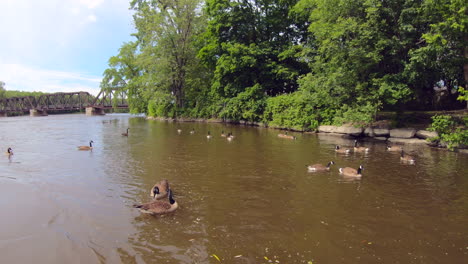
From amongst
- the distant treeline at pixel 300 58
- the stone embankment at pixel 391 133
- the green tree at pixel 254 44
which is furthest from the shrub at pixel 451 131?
the green tree at pixel 254 44

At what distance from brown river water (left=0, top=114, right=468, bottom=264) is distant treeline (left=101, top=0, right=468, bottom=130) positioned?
8.59 metres

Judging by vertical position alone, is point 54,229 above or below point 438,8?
below

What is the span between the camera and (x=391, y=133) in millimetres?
21938

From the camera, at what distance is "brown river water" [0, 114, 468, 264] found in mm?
5641

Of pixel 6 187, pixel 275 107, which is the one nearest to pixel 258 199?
pixel 6 187

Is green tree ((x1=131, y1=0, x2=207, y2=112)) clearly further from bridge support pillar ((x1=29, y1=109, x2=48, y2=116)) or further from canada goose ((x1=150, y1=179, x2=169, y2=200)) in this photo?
bridge support pillar ((x1=29, y1=109, x2=48, y2=116))

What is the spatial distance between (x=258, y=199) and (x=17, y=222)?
635 cm

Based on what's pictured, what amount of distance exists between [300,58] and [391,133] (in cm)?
1599

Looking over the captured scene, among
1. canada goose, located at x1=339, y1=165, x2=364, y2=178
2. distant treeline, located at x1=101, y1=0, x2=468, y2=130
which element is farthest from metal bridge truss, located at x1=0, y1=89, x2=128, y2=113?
canada goose, located at x1=339, y1=165, x2=364, y2=178

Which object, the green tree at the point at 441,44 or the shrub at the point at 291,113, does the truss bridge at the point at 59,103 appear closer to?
the shrub at the point at 291,113

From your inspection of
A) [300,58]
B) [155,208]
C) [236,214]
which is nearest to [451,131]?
[236,214]

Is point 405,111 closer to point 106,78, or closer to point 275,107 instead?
point 275,107

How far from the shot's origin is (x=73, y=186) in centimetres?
999

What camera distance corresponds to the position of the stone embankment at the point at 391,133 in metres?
20.0
